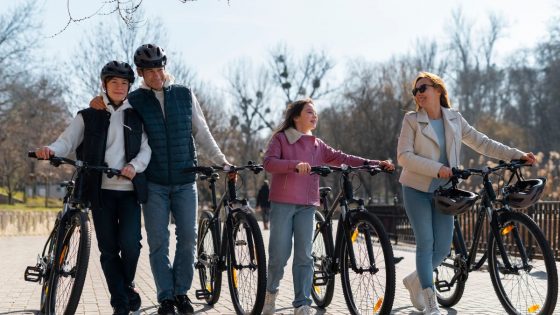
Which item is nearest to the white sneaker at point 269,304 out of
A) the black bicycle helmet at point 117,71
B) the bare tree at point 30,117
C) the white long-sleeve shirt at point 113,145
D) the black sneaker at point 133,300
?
the black sneaker at point 133,300

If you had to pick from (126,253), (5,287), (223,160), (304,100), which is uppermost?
(304,100)

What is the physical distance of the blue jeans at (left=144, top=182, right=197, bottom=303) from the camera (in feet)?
18.8

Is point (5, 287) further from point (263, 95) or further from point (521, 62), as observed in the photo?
point (521, 62)

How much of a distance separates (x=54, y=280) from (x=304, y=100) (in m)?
2.34

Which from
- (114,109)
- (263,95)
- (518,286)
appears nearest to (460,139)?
(518,286)

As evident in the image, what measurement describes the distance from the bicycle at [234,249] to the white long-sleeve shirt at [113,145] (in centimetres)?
36

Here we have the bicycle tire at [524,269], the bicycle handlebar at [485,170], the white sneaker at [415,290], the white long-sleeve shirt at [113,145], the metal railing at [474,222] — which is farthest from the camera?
the metal railing at [474,222]

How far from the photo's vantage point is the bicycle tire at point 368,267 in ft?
17.4

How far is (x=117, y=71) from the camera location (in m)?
5.64

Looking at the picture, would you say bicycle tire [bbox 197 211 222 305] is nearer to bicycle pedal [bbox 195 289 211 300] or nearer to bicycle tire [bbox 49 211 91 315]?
bicycle pedal [bbox 195 289 211 300]

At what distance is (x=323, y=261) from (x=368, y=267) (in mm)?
814

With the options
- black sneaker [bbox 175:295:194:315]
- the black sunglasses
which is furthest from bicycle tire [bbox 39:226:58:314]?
the black sunglasses

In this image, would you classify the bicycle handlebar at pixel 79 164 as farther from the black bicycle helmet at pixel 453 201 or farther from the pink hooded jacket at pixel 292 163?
the black bicycle helmet at pixel 453 201

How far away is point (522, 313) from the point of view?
18.0 feet
